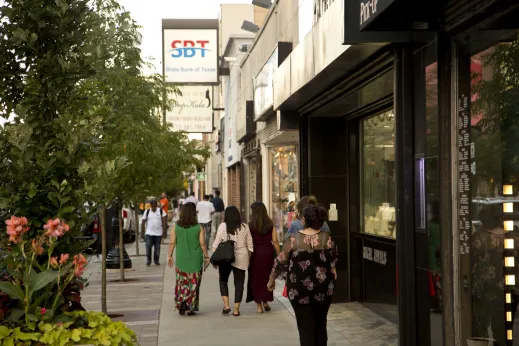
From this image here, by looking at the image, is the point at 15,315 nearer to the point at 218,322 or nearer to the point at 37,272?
the point at 37,272

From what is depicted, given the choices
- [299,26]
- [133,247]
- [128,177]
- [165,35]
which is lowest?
[133,247]

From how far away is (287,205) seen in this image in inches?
744

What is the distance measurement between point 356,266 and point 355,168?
1.55 metres

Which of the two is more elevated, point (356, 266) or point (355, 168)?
point (355, 168)

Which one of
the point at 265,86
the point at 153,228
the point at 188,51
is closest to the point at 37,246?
the point at 265,86

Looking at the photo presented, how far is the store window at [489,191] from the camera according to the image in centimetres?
603

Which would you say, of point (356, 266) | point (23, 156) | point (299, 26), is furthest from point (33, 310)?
point (299, 26)

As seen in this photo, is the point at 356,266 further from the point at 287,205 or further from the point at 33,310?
the point at 33,310

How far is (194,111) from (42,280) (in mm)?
27176

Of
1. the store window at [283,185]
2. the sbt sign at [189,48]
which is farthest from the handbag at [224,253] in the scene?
the sbt sign at [189,48]

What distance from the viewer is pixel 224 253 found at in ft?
40.1

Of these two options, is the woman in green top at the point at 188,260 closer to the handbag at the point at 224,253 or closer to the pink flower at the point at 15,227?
the handbag at the point at 224,253

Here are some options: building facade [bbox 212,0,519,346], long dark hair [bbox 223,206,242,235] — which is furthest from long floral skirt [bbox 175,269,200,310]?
building facade [bbox 212,0,519,346]

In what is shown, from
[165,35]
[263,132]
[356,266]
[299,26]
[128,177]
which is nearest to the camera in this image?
[356,266]
